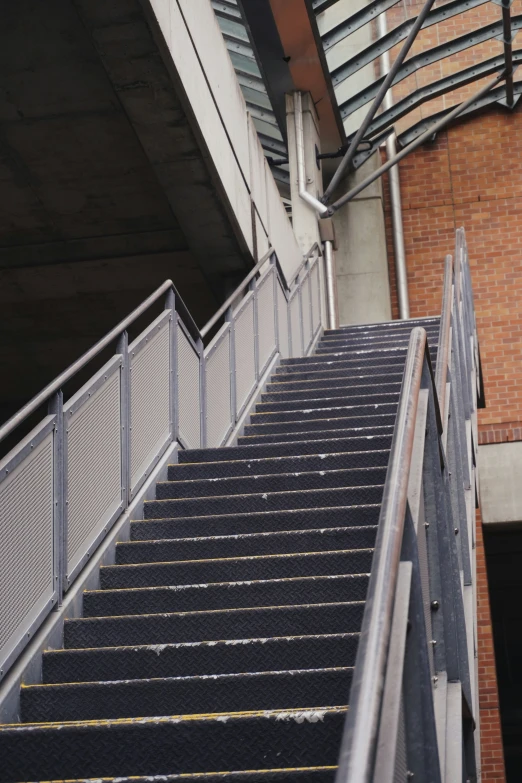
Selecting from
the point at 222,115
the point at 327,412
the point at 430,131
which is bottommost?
the point at 327,412

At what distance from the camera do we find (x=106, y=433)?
5012 millimetres

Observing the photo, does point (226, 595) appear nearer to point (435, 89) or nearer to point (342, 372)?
point (342, 372)

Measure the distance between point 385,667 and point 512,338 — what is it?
1231 cm

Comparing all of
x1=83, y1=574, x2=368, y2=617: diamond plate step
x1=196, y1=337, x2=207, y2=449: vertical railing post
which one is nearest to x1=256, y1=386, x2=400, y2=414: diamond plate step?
x1=196, y1=337, x2=207, y2=449: vertical railing post

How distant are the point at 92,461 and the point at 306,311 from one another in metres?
6.11

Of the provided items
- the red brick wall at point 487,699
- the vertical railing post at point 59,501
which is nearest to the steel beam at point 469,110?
the red brick wall at point 487,699

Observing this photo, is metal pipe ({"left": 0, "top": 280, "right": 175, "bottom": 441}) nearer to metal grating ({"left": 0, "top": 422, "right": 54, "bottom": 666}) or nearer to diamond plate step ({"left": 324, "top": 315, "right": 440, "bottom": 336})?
metal grating ({"left": 0, "top": 422, "right": 54, "bottom": 666})

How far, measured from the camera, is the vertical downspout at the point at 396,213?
14086 mm

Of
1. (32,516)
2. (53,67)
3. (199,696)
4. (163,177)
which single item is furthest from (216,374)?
(199,696)

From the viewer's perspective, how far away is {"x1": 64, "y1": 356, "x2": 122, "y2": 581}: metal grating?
178 inches

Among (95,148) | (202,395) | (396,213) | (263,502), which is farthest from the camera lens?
(396,213)

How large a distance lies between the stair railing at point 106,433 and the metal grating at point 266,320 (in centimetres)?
3

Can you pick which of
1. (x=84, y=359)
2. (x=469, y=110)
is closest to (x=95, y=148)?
(x=84, y=359)

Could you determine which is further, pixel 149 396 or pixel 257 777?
pixel 149 396
